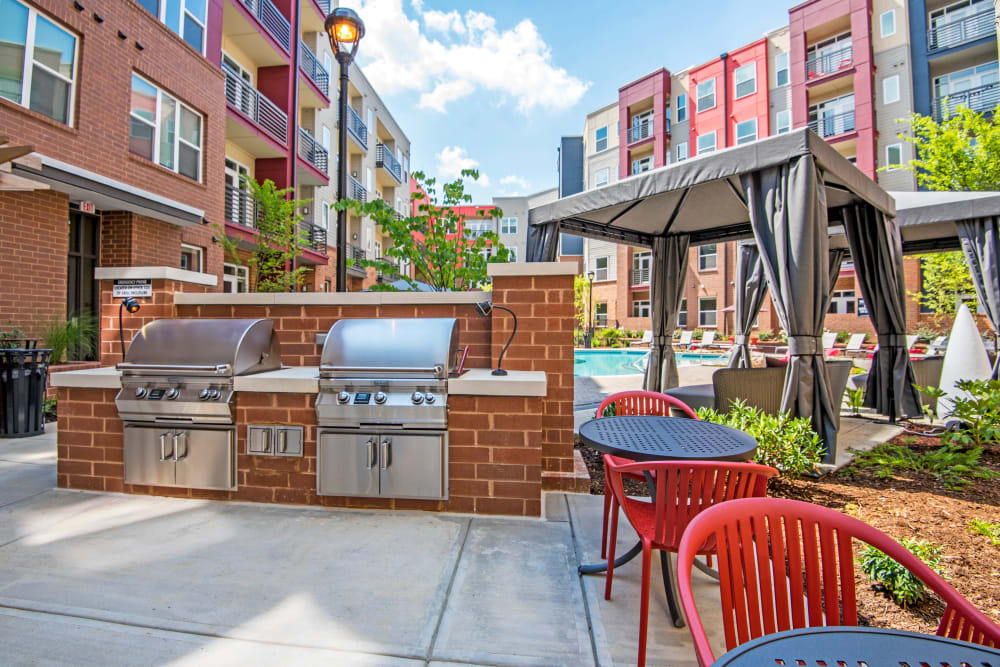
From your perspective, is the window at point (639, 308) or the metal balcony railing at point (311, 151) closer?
the metal balcony railing at point (311, 151)

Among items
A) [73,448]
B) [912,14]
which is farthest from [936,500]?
[912,14]

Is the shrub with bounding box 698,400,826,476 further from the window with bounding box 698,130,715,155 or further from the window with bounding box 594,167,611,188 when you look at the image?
the window with bounding box 594,167,611,188

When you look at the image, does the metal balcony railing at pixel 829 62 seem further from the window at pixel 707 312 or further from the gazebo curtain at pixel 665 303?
the gazebo curtain at pixel 665 303

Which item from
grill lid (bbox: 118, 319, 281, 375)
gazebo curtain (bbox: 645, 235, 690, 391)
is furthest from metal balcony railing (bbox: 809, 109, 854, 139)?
grill lid (bbox: 118, 319, 281, 375)

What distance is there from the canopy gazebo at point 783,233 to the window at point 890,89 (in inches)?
589

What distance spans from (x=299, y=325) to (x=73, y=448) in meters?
1.78

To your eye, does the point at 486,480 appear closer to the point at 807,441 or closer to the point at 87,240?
the point at 807,441

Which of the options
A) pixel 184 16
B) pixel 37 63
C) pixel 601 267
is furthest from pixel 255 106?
pixel 601 267

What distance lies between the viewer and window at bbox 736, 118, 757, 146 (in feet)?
70.1

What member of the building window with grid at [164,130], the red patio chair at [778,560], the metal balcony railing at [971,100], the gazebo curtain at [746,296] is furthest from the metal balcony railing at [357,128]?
the metal balcony railing at [971,100]

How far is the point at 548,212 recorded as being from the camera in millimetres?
5980

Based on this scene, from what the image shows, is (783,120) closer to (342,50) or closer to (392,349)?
(342,50)

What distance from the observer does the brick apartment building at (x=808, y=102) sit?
1680 cm

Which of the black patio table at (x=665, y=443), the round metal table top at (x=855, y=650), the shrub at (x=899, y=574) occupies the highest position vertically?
the black patio table at (x=665, y=443)
